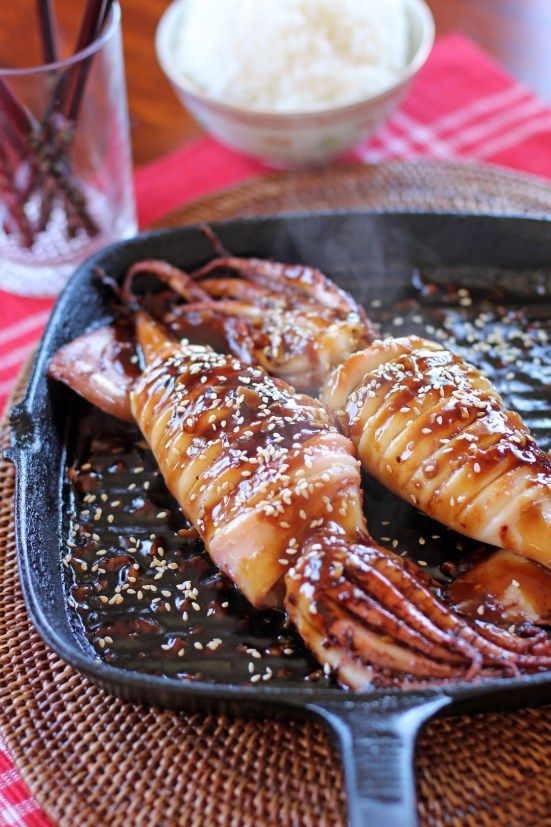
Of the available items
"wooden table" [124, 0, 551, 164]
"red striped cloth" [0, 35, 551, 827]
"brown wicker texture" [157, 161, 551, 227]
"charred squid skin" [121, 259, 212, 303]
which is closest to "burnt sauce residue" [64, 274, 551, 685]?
"charred squid skin" [121, 259, 212, 303]

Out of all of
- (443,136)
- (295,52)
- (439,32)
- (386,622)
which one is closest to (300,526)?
(386,622)

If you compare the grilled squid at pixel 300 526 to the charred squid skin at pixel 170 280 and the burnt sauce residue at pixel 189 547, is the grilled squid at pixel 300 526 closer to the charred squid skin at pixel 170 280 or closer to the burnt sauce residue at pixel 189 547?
the burnt sauce residue at pixel 189 547

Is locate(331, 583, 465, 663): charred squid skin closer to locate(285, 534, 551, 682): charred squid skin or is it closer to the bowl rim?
locate(285, 534, 551, 682): charred squid skin

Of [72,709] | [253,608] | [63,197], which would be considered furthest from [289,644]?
[63,197]

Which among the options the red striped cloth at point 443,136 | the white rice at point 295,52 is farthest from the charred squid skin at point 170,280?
the white rice at point 295,52

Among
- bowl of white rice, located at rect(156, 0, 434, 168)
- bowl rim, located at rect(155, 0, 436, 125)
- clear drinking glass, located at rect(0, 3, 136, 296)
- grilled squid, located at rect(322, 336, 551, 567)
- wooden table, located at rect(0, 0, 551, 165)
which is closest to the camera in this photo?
grilled squid, located at rect(322, 336, 551, 567)

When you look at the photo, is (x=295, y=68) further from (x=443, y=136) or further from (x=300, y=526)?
(x=300, y=526)
